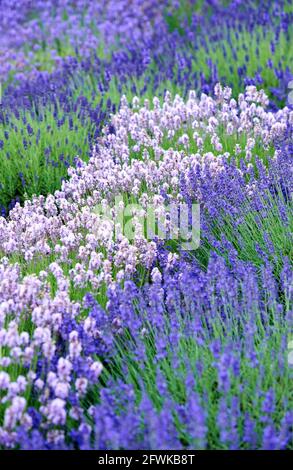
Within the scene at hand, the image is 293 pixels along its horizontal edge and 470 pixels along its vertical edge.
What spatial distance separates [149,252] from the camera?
354cm

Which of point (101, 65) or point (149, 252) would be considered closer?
point (149, 252)

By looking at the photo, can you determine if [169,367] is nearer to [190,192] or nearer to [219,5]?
[190,192]

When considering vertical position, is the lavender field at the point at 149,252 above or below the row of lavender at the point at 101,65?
below

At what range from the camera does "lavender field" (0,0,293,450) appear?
2.54 m

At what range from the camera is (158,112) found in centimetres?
501

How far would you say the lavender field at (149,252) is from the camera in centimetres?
254

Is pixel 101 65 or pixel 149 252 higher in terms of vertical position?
pixel 101 65

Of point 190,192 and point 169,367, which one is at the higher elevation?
point 190,192

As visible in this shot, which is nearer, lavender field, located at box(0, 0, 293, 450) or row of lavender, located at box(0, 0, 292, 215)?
lavender field, located at box(0, 0, 293, 450)

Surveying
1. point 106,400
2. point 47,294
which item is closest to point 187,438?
point 106,400

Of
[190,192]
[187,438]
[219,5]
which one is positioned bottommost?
[187,438]

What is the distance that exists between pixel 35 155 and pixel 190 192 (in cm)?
136

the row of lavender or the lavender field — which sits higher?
the row of lavender

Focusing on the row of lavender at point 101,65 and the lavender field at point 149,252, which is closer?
the lavender field at point 149,252
